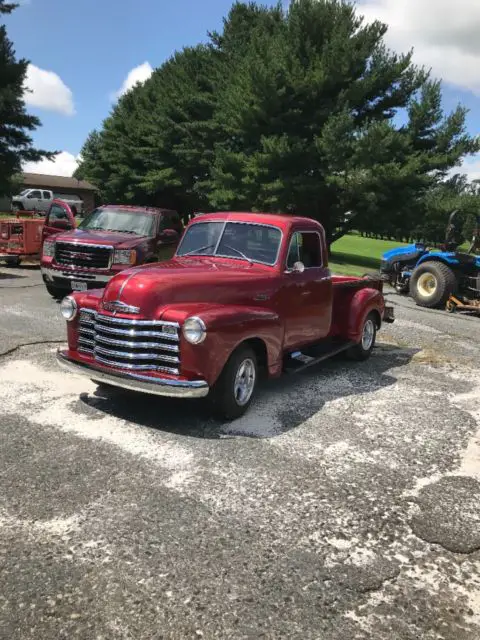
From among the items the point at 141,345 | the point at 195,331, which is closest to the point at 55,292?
the point at 141,345

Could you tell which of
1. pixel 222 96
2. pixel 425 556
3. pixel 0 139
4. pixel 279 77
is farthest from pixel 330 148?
pixel 425 556

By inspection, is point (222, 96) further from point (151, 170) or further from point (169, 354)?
point (169, 354)

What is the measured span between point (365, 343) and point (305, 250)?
211cm

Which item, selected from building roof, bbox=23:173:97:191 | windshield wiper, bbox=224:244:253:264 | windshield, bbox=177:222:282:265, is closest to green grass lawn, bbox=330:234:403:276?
windshield, bbox=177:222:282:265

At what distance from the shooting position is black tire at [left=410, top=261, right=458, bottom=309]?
13.0m

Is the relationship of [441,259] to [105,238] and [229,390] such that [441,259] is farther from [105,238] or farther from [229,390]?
[229,390]

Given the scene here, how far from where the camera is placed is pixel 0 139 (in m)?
22.1

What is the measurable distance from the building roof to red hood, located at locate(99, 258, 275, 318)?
58529mm

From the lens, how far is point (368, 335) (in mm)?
7934

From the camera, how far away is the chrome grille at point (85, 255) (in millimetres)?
10070

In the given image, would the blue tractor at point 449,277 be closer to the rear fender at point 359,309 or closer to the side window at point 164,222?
the side window at point 164,222

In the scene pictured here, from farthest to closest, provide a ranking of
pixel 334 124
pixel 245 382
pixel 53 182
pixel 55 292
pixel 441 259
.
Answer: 1. pixel 53 182
2. pixel 334 124
3. pixel 441 259
4. pixel 55 292
5. pixel 245 382

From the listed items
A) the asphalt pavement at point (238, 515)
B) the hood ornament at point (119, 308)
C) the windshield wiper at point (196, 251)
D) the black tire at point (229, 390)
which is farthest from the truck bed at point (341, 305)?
the hood ornament at point (119, 308)

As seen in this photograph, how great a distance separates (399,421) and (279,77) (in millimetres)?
21465
